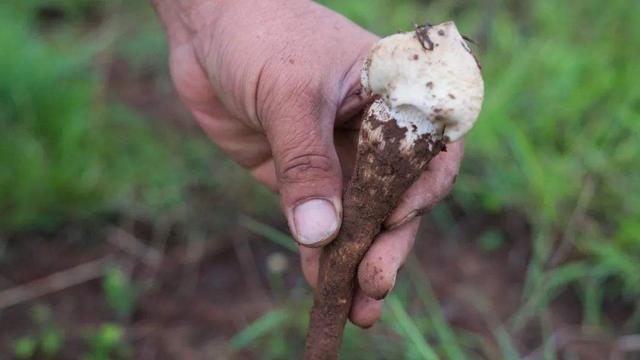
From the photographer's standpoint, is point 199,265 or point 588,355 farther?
point 199,265

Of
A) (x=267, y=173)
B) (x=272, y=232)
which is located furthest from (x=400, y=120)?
(x=272, y=232)

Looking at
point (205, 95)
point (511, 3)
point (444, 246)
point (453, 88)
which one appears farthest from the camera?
point (511, 3)

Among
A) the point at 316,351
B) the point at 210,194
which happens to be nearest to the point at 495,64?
the point at 210,194

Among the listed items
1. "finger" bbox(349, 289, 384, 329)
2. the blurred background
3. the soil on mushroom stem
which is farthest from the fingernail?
the soil on mushroom stem

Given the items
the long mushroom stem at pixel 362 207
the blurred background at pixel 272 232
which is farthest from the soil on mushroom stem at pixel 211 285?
the long mushroom stem at pixel 362 207

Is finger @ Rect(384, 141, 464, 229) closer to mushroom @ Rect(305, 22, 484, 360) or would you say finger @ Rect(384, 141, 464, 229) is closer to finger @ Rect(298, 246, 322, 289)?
mushroom @ Rect(305, 22, 484, 360)

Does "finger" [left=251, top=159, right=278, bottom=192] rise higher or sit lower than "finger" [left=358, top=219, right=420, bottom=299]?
lower

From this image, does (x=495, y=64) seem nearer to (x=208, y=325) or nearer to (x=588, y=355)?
(x=588, y=355)
